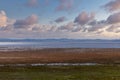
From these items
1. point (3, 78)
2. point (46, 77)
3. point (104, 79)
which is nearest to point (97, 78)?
point (104, 79)

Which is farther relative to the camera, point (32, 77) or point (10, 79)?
point (32, 77)

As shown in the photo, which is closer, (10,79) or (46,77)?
(10,79)

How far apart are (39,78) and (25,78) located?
5.31ft

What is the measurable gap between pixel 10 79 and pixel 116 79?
11945mm

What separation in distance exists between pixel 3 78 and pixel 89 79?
32.3ft

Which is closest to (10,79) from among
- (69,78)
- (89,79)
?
(69,78)

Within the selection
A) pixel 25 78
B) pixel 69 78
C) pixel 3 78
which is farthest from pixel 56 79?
pixel 3 78

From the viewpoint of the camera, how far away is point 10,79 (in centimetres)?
3316

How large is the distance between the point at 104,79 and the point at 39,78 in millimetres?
7487

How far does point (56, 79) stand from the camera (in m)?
33.9

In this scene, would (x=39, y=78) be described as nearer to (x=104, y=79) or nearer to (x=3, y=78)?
(x=3, y=78)

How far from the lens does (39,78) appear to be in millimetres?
34531

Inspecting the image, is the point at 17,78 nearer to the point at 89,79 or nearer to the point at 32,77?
the point at 32,77

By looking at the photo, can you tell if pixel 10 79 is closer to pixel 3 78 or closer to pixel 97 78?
pixel 3 78
